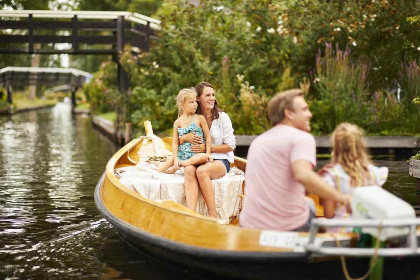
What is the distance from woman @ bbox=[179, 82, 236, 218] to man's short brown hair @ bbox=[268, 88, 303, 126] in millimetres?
1965

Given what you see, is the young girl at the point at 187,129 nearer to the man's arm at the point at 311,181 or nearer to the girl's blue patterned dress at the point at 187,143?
the girl's blue patterned dress at the point at 187,143

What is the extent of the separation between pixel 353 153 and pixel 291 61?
12017 mm

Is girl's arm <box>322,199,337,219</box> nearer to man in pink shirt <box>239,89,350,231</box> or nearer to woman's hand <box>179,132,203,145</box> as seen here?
man in pink shirt <box>239,89,350,231</box>

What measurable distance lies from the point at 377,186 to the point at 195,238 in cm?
129

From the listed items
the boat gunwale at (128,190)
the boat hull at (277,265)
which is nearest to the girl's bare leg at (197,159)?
the boat gunwale at (128,190)

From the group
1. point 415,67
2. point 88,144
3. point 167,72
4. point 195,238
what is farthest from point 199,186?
point 88,144

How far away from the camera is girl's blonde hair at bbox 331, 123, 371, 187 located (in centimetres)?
470

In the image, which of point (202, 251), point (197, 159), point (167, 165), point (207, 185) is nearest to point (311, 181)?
point (202, 251)

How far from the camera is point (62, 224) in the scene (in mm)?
7953

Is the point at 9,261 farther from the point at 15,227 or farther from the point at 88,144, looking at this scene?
the point at 88,144

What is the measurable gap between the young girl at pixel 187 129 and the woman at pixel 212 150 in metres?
0.05

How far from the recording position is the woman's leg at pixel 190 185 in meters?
6.64

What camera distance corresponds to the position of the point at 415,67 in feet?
46.4

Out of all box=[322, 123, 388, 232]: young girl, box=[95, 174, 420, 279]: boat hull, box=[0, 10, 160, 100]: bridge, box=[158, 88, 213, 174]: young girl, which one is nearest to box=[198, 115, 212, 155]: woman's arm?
box=[158, 88, 213, 174]: young girl
